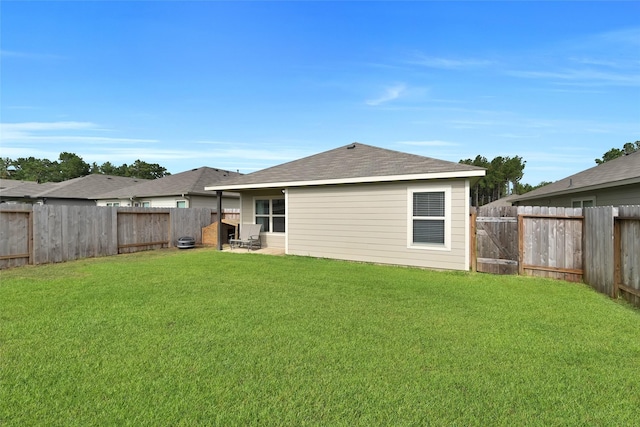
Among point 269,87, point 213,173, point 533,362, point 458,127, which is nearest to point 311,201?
point 269,87

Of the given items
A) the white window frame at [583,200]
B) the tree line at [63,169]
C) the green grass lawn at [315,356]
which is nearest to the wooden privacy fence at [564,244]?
the green grass lawn at [315,356]

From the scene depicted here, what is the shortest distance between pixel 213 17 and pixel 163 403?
34.8ft

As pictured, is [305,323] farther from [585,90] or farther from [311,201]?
[585,90]

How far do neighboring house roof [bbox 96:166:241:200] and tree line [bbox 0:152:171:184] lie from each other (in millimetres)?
39390

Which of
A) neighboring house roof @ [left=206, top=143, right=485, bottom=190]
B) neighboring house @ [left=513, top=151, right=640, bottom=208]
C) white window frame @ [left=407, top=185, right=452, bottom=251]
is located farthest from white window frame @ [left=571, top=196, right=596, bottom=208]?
white window frame @ [left=407, top=185, right=452, bottom=251]

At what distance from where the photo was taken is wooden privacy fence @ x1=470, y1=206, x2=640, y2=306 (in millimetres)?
5363

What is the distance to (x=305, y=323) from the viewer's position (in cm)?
409

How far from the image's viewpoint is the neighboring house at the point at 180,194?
61.8 ft

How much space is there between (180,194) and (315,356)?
1750 centimetres

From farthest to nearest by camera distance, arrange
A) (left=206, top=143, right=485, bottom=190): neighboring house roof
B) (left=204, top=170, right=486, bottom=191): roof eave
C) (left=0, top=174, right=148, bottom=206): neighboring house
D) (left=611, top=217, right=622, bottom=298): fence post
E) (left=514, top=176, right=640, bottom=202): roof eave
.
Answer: (left=0, top=174, right=148, bottom=206): neighboring house, (left=514, top=176, right=640, bottom=202): roof eave, (left=206, top=143, right=485, bottom=190): neighboring house roof, (left=204, top=170, right=486, bottom=191): roof eave, (left=611, top=217, right=622, bottom=298): fence post

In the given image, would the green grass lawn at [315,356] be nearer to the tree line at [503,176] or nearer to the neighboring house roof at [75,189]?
the neighboring house roof at [75,189]

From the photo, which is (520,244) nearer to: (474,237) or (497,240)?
(497,240)

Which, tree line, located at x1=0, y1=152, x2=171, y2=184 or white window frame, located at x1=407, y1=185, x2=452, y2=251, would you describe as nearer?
white window frame, located at x1=407, y1=185, x2=452, y2=251

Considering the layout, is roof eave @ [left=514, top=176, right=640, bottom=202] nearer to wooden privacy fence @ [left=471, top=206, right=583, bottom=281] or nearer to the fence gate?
wooden privacy fence @ [left=471, top=206, right=583, bottom=281]
